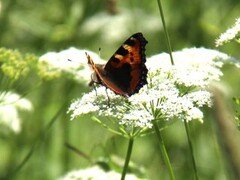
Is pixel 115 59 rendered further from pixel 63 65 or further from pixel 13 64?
pixel 63 65

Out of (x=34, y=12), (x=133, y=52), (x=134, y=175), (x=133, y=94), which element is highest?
(x=34, y=12)

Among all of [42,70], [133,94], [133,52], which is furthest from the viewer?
[42,70]

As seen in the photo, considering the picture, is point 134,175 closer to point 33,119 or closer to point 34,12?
point 33,119

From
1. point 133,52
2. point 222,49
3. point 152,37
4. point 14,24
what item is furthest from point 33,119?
point 133,52

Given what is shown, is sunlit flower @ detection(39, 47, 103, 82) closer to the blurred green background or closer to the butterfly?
the blurred green background

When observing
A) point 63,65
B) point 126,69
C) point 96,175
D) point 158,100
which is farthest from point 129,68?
point 63,65

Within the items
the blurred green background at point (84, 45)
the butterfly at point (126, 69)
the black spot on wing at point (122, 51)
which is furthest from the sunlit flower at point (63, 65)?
the black spot on wing at point (122, 51)

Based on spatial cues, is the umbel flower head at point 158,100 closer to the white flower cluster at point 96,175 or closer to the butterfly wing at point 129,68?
the butterfly wing at point 129,68
